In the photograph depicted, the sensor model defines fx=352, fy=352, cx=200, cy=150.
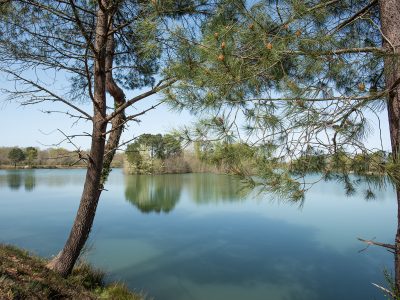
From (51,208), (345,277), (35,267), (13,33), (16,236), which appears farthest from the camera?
(51,208)

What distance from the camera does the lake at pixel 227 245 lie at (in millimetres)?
4883

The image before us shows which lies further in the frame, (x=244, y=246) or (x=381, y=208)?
(x=381, y=208)

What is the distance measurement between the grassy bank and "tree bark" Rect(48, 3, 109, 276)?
0.18 meters

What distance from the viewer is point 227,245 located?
729cm

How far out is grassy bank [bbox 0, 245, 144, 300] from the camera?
248 cm

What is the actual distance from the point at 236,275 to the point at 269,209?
734 centimetres

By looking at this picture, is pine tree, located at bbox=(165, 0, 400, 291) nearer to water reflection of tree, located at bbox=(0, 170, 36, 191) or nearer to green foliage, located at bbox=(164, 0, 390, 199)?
green foliage, located at bbox=(164, 0, 390, 199)

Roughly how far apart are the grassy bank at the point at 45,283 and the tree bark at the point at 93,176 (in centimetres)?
18

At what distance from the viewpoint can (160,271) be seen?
17.9ft

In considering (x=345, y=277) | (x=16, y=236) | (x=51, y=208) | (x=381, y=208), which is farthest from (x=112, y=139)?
(x=381, y=208)

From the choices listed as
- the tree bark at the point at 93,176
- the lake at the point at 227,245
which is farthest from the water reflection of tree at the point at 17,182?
the tree bark at the point at 93,176

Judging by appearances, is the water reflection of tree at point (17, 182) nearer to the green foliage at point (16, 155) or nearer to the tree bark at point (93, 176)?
the green foliage at point (16, 155)

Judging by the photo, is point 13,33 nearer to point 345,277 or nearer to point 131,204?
point 345,277

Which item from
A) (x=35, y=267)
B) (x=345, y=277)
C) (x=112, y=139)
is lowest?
(x=345, y=277)
